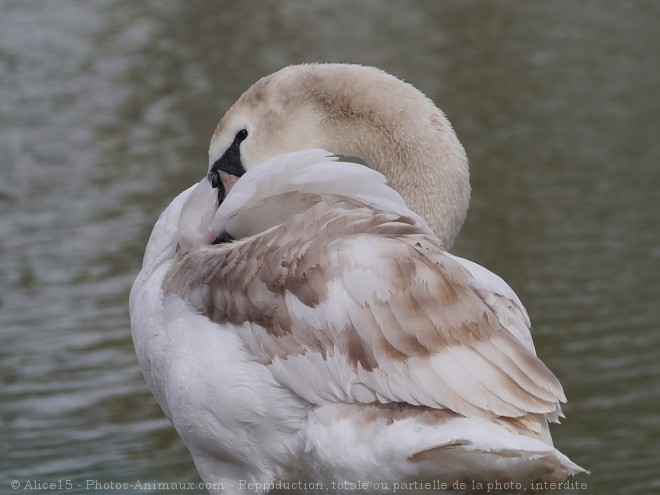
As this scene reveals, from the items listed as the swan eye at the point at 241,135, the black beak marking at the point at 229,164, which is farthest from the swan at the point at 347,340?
the swan eye at the point at 241,135

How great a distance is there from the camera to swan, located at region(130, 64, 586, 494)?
132 inches

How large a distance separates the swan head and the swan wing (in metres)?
0.68

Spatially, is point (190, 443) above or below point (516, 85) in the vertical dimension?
above

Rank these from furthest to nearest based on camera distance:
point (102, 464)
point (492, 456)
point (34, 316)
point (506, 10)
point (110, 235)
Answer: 1. point (506, 10)
2. point (110, 235)
3. point (34, 316)
4. point (102, 464)
5. point (492, 456)

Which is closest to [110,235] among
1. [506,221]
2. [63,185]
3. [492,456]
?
[63,185]

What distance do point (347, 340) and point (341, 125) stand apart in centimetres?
127

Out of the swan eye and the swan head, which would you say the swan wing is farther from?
the swan eye

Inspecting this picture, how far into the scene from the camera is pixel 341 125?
4609 millimetres

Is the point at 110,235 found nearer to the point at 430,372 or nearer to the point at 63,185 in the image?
the point at 63,185

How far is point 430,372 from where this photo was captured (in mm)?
3410

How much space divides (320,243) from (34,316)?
184 inches

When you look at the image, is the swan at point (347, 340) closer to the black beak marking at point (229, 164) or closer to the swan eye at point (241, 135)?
the black beak marking at point (229, 164)

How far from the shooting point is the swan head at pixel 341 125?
4453 millimetres

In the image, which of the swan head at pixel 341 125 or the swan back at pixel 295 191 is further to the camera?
the swan head at pixel 341 125
